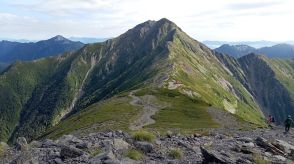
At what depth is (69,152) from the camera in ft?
91.9

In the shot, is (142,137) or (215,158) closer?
(215,158)

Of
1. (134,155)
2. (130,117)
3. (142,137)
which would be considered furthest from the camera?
(130,117)

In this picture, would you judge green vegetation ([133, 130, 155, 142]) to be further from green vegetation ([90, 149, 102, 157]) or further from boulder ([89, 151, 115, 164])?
boulder ([89, 151, 115, 164])

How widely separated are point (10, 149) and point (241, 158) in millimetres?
18868

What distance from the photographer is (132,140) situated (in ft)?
104

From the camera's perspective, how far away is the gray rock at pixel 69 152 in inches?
1094

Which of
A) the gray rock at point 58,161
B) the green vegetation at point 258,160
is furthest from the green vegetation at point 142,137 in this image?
the green vegetation at point 258,160

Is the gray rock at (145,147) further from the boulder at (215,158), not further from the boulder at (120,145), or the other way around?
the boulder at (215,158)

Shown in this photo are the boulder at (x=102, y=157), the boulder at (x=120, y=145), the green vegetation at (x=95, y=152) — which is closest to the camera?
the boulder at (x=102, y=157)

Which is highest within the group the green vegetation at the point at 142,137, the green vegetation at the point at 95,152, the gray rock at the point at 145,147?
the green vegetation at the point at 142,137

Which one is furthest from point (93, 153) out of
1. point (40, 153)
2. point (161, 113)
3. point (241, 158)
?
point (161, 113)

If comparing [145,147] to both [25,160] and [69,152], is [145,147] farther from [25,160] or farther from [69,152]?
[25,160]

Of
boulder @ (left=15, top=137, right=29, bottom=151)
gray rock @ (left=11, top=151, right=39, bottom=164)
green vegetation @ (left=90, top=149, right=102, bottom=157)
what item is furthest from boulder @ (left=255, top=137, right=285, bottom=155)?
boulder @ (left=15, top=137, right=29, bottom=151)

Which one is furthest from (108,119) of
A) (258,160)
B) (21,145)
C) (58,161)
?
(258,160)
